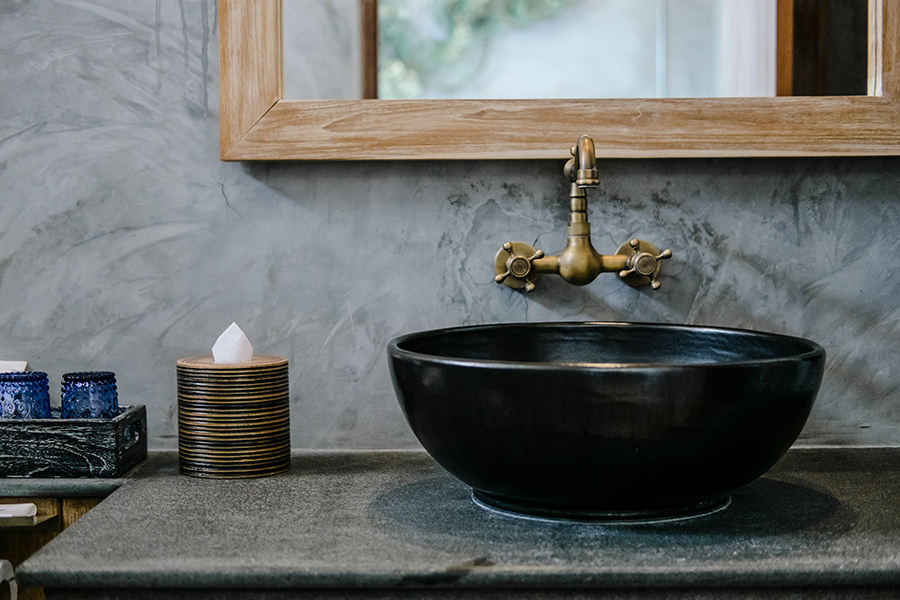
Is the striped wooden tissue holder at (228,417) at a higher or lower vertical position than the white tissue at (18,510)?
higher

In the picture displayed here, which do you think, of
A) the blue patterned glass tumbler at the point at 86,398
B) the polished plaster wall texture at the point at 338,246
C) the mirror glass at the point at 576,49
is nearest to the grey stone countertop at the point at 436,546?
the blue patterned glass tumbler at the point at 86,398

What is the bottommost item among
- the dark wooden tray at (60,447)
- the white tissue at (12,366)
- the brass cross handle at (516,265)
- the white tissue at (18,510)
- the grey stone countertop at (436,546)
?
the white tissue at (18,510)

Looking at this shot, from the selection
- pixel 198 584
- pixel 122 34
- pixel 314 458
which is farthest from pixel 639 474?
pixel 122 34

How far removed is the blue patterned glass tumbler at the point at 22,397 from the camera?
981 mm

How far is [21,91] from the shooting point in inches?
43.7

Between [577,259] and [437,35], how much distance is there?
0.35 meters

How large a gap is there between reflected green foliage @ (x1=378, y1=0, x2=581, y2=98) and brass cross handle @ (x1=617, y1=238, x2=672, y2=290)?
12.0 inches

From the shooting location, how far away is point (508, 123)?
3.54 ft

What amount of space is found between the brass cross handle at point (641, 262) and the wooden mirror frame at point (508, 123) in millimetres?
116

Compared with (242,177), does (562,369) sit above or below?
below

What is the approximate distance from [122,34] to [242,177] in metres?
0.24

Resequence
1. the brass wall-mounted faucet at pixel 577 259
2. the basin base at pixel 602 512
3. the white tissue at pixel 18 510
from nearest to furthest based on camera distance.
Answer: the basin base at pixel 602 512
the white tissue at pixel 18 510
the brass wall-mounted faucet at pixel 577 259

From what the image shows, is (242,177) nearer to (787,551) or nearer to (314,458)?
(314,458)

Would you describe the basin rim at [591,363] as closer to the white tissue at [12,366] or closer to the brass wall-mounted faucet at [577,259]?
the brass wall-mounted faucet at [577,259]
